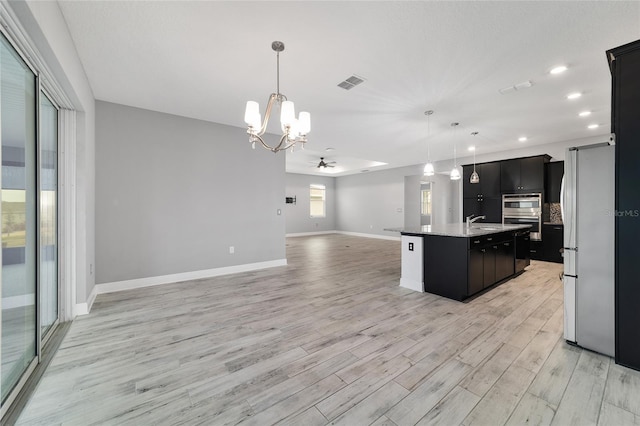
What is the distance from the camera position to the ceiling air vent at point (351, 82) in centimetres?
313

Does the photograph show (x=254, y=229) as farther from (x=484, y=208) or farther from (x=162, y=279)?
(x=484, y=208)

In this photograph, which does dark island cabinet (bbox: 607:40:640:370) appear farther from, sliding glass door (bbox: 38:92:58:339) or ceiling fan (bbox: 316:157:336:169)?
ceiling fan (bbox: 316:157:336:169)

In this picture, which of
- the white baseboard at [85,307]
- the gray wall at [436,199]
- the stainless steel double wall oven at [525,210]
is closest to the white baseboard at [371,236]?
the gray wall at [436,199]

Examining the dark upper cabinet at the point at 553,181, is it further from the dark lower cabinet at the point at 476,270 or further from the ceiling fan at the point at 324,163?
the ceiling fan at the point at 324,163

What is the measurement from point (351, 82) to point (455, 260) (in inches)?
106

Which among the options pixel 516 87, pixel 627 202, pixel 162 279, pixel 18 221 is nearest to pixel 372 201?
pixel 516 87

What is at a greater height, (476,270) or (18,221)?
(18,221)

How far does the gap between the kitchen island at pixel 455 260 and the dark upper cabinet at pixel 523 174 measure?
7.75ft

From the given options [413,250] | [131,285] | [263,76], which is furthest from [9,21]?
[413,250]

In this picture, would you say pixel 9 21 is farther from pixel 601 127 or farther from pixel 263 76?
pixel 601 127

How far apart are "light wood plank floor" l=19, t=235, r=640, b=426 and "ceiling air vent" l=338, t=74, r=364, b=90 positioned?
2.83m

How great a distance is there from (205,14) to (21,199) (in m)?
1.97

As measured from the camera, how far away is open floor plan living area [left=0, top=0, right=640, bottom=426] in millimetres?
1698

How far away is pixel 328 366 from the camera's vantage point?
6.63 feet
